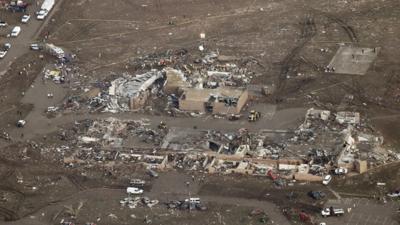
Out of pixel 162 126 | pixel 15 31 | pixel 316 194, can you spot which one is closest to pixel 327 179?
pixel 316 194

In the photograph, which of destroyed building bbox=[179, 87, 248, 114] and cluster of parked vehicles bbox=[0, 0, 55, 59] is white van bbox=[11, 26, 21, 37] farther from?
destroyed building bbox=[179, 87, 248, 114]

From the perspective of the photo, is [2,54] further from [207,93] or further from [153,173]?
[153,173]

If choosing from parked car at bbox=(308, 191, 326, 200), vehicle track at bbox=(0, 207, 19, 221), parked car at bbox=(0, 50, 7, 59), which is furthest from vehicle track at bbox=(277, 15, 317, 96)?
parked car at bbox=(0, 50, 7, 59)

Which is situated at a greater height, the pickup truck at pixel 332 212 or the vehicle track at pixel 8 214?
the pickup truck at pixel 332 212

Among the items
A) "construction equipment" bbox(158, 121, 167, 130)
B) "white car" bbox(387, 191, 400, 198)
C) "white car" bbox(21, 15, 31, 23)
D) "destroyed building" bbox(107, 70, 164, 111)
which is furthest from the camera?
"white car" bbox(21, 15, 31, 23)

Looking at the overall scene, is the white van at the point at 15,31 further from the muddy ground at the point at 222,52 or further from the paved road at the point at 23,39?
the muddy ground at the point at 222,52

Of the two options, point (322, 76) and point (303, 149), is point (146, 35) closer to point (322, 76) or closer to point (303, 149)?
point (322, 76)

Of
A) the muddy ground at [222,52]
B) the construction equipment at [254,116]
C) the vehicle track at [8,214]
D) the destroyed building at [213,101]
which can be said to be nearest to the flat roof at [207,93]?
the destroyed building at [213,101]

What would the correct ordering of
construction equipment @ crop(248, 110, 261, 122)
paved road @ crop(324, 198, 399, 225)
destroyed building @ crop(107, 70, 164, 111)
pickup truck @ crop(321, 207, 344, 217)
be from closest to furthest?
1. paved road @ crop(324, 198, 399, 225)
2. pickup truck @ crop(321, 207, 344, 217)
3. construction equipment @ crop(248, 110, 261, 122)
4. destroyed building @ crop(107, 70, 164, 111)

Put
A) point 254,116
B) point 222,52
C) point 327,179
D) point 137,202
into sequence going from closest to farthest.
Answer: point 137,202
point 327,179
point 254,116
point 222,52

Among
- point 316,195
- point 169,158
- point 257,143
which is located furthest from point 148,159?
point 316,195
